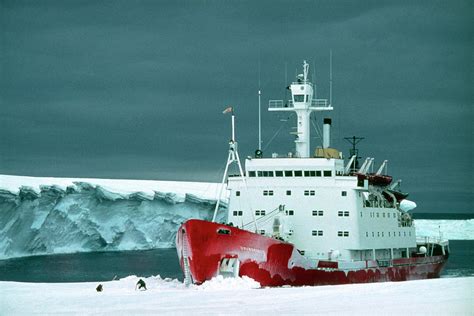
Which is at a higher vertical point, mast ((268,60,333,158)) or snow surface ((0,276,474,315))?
mast ((268,60,333,158))

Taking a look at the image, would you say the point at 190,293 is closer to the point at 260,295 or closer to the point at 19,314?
the point at 260,295

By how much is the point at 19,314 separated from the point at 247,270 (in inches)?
285

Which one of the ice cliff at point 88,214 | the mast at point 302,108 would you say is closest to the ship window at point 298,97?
the mast at point 302,108

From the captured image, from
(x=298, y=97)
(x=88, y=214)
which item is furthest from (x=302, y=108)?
(x=88, y=214)

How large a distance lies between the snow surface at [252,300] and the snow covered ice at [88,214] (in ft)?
69.0

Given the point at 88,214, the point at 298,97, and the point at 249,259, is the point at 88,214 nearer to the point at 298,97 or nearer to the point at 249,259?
the point at 298,97

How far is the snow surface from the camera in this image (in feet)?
48.3

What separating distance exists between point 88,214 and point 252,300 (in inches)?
1154

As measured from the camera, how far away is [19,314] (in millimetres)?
15672

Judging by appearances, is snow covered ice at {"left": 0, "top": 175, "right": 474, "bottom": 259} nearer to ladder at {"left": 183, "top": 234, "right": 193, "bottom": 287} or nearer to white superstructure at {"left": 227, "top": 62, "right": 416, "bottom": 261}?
white superstructure at {"left": 227, "top": 62, "right": 416, "bottom": 261}

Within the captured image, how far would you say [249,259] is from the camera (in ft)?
69.8

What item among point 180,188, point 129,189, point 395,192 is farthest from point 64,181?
point 395,192

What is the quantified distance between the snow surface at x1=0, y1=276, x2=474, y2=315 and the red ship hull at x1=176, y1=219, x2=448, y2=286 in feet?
2.08

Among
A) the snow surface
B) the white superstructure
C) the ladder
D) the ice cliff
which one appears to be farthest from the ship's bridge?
the ice cliff
